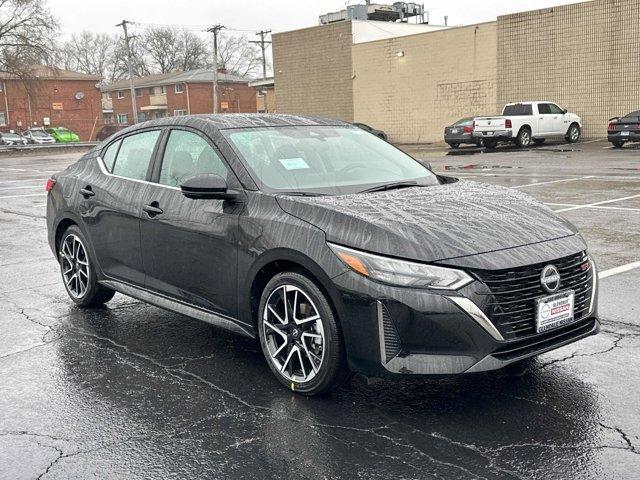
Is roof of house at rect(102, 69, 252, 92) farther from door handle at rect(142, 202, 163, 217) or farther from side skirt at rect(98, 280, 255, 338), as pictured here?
door handle at rect(142, 202, 163, 217)

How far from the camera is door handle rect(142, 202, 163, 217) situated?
5113 millimetres

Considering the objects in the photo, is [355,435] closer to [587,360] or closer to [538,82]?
[587,360]

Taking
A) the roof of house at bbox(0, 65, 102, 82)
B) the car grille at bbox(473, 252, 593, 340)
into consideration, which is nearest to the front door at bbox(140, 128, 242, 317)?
the car grille at bbox(473, 252, 593, 340)

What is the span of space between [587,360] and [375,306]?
5.77 ft

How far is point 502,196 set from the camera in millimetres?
4609

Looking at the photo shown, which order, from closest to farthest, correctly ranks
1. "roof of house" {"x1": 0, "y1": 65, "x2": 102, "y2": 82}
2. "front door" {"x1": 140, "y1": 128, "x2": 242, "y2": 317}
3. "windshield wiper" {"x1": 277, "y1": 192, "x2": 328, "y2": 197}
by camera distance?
"windshield wiper" {"x1": 277, "y1": 192, "x2": 328, "y2": 197} < "front door" {"x1": 140, "y1": 128, "x2": 242, "y2": 317} < "roof of house" {"x1": 0, "y1": 65, "x2": 102, "y2": 82}

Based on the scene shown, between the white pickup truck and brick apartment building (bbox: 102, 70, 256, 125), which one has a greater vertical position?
brick apartment building (bbox: 102, 70, 256, 125)


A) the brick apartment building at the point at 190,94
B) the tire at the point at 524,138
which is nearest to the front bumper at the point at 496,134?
the tire at the point at 524,138

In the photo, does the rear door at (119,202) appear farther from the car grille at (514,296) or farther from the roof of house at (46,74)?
the roof of house at (46,74)

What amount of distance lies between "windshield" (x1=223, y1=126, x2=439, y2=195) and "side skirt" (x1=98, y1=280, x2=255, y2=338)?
0.88m

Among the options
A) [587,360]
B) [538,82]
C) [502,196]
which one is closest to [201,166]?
[502,196]

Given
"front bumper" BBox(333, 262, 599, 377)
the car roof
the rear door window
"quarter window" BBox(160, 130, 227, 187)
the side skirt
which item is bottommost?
the side skirt

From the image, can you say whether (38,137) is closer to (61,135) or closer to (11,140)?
(11,140)

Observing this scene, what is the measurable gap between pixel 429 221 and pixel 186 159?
1.99 meters
